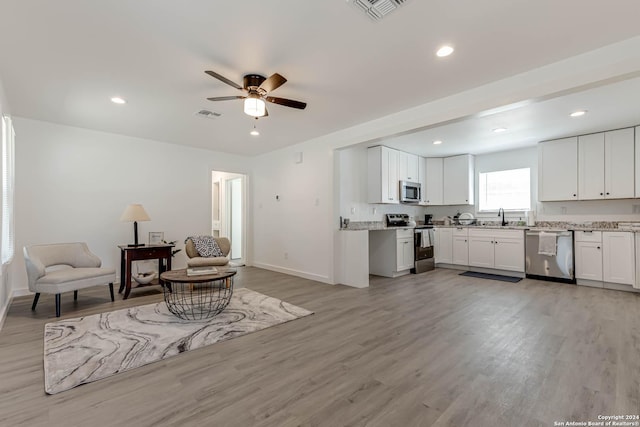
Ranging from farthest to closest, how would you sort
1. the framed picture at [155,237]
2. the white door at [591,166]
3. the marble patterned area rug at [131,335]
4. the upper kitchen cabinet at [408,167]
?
the upper kitchen cabinet at [408,167]
the framed picture at [155,237]
the white door at [591,166]
the marble patterned area rug at [131,335]

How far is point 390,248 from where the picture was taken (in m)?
5.43

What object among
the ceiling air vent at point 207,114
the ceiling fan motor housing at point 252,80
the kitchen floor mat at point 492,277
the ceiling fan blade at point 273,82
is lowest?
the kitchen floor mat at point 492,277

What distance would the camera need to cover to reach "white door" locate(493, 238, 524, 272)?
17.2ft

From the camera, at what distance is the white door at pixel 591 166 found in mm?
4664

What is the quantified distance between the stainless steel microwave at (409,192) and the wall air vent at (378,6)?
4120 millimetres

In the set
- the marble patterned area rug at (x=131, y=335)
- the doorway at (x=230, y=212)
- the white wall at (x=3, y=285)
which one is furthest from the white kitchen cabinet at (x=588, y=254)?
the white wall at (x=3, y=285)

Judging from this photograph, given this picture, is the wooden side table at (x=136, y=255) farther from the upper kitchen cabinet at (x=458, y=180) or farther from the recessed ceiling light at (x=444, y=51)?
the upper kitchen cabinet at (x=458, y=180)

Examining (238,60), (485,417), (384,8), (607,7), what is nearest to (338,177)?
(238,60)

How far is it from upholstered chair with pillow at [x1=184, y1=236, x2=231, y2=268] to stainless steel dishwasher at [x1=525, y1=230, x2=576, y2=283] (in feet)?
17.3

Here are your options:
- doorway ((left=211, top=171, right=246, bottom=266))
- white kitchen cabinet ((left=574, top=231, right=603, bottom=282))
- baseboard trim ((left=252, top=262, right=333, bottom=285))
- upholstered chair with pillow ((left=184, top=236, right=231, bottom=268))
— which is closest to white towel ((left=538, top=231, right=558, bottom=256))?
white kitchen cabinet ((left=574, top=231, right=603, bottom=282))

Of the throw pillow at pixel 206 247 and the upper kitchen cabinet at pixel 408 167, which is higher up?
the upper kitchen cabinet at pixel 408 167

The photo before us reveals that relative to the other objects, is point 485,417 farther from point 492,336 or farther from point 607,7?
point 607,7

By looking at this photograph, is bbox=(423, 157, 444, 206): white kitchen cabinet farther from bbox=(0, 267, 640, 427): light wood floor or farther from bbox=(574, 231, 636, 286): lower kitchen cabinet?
bbox=(0, 267, 640, 427): light wood floor

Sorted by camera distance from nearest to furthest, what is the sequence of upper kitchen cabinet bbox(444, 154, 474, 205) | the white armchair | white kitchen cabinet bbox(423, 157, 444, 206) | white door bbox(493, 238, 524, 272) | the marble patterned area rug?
the marble patterned area rug
the white armchair
white door bbox(493, 238, 524, 272)
upper kitchen cabinet bbox(444, 154, 474, 205)
white kitchen cabinet bbox(423, 157, 444, 206)
